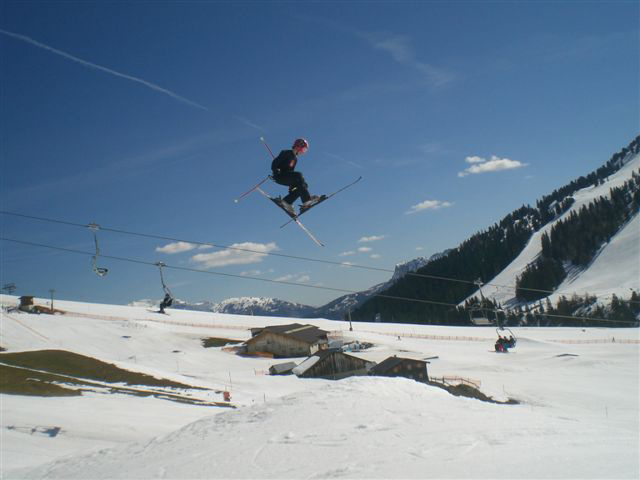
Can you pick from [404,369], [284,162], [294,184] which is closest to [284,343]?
[404,369]

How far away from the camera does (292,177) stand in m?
13.9

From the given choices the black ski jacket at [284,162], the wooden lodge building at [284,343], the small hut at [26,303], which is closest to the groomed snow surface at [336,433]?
the black ski jacket at [284,162]

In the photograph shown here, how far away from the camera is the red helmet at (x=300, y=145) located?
13.0 m

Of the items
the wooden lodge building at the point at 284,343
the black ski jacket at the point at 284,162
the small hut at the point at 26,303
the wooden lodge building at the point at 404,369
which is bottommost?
the wooden lodge building at the point at 404,369

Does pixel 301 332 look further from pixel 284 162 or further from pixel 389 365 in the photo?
pixel 284 162

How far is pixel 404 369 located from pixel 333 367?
9.94m

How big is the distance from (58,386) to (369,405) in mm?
35790

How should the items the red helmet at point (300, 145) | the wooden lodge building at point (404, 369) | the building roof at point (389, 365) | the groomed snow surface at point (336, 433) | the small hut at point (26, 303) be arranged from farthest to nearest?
the small hut at point (26, 303) → the building roof at point (389, 365) → the wooden lodge building at point (404, 369) → the red helmet at point (300, 145) → the groomed snow surface at point (336, 433)

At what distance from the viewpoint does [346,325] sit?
112812 mm

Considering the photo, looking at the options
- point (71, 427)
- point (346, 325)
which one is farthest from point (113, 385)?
point (346, 325)

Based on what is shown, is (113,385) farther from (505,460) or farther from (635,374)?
(635,374)

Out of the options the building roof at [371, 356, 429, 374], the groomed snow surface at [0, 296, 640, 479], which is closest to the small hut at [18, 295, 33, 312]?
the groomed snow surface at [0, 296, 640, 479]

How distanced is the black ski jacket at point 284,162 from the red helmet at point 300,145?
0.80 feet

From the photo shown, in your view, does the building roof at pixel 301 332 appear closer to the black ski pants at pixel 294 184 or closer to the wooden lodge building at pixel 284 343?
the wooden lodge building at pixel 284 343
